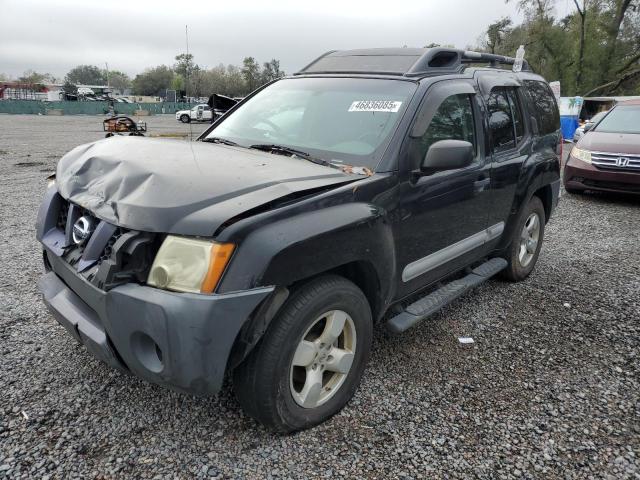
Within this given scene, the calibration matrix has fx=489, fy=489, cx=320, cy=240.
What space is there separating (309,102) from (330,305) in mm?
1633

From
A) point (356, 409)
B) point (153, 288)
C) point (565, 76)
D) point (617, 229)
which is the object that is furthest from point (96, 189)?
point (565, 76)

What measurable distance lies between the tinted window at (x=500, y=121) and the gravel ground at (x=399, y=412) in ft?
4.44

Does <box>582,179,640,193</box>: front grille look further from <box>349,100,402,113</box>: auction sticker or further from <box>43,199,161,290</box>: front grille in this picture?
<box>43,199,161,290</box>: front grille

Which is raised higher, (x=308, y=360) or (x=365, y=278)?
(x=365, y=278)

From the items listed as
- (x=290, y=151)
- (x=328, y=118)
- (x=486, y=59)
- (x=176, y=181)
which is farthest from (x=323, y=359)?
(x=486, y=59)

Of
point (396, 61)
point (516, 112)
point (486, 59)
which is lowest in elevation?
point (516, 112)

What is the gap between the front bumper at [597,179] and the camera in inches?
310

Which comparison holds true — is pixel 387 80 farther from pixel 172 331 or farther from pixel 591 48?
pixel 591 48

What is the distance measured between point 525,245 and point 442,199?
1.91 metres

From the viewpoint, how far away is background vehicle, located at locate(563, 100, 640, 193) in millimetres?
7867

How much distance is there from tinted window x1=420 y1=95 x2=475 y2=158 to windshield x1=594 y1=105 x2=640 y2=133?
6687 mm

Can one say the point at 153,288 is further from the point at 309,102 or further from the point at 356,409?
the point at 309,102

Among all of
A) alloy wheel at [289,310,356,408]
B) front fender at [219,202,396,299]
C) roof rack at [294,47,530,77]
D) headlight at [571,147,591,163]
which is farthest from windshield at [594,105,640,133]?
alloy wheel at [289,310,356,408]

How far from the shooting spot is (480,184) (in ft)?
11.3
